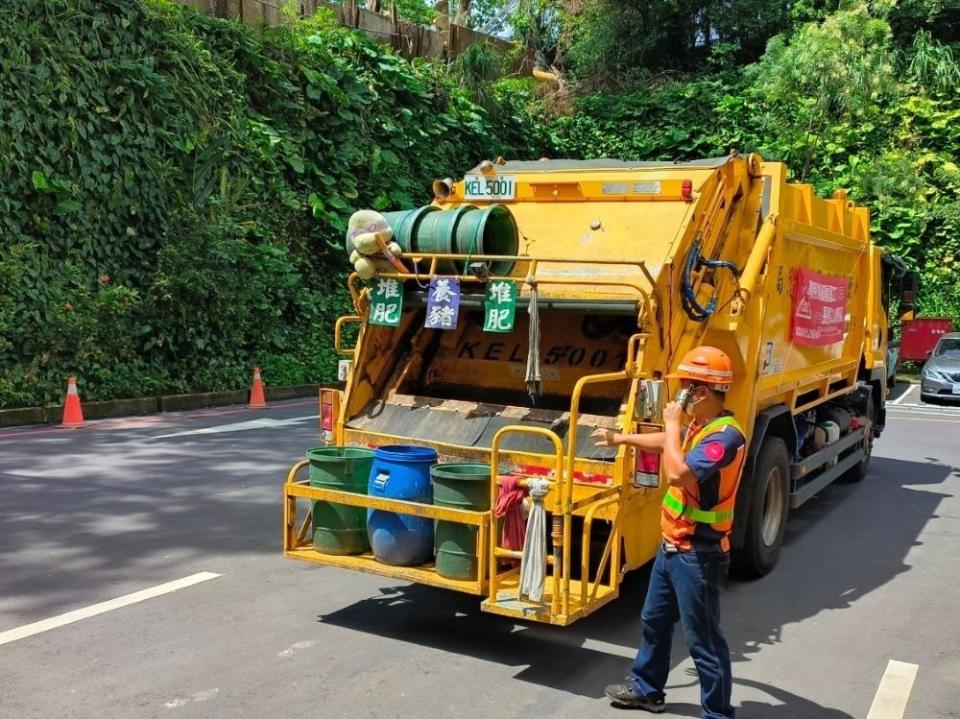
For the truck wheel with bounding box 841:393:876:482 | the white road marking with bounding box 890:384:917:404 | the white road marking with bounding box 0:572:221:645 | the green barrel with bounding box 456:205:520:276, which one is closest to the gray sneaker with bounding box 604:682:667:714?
the green barrel with bounding box 456:205:520:276

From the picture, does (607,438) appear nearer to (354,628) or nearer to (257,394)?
(354,628)

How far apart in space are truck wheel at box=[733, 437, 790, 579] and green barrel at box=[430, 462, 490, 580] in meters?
2.15

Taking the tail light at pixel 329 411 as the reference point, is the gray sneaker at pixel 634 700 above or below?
below

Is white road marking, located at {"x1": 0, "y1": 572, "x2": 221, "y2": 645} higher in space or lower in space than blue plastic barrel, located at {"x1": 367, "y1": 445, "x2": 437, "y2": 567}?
lower

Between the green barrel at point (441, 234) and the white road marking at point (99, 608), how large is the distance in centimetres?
247

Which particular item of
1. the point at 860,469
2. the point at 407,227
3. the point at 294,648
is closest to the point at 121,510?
the point at 294,648

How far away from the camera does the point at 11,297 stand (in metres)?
13.1

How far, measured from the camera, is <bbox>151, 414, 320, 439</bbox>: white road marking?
1201 cm

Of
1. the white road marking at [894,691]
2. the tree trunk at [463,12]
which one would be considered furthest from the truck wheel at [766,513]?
the tree trunk at [463,12]

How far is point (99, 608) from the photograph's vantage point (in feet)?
17.7

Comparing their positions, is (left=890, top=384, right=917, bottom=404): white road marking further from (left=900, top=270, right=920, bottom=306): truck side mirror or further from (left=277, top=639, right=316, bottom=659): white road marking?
(left=277, top=639, right=316, bottom=659): white road marking

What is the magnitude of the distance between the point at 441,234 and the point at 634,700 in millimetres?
2910

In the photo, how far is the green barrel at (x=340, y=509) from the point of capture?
16.9ft

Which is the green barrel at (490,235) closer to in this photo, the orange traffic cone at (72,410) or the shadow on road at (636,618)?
the shadow on road at (636,618)
